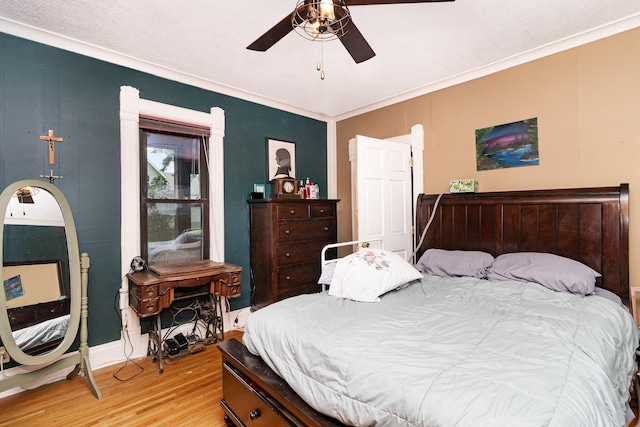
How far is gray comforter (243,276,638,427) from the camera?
3.19 ft

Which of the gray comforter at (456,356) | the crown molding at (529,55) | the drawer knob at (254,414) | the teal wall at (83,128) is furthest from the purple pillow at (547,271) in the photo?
the teal wall at (83,128)

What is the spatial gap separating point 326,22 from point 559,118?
2353mm

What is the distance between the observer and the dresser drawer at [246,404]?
1.48 m

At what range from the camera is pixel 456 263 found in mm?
2709

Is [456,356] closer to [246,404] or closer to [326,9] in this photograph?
[246,404]

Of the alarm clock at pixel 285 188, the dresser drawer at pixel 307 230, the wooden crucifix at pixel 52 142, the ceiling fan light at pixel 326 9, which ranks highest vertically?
the ceiling fan light at pixel 326 9

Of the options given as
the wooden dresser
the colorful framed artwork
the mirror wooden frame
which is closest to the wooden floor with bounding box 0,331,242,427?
the mirror wooden frame

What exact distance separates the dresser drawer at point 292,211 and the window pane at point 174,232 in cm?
85

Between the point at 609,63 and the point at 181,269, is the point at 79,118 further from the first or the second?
the point at 609,63

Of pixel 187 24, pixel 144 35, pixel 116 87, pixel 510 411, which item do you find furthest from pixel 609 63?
→ pixel 116 87

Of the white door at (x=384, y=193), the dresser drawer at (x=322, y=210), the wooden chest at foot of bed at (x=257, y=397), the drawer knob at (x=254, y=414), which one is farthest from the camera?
the dresser drawer at (x=322, y=210)

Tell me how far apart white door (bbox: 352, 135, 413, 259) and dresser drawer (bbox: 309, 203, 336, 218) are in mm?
522

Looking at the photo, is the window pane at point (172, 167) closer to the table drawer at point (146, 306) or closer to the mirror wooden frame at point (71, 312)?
the mirror wooden frame at point (71, 312)

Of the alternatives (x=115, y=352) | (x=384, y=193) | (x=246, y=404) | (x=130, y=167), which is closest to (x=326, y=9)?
(x=246, y=404)
